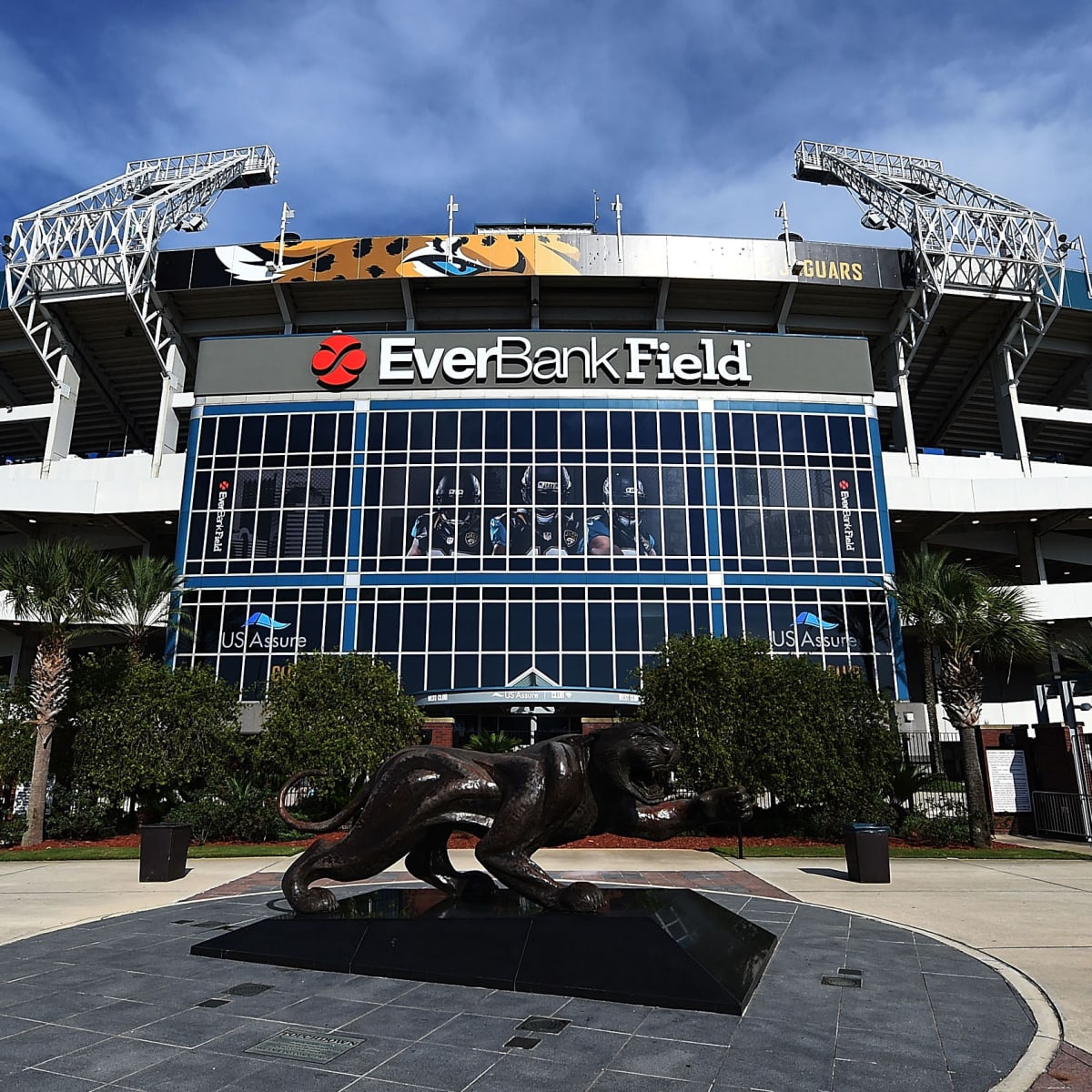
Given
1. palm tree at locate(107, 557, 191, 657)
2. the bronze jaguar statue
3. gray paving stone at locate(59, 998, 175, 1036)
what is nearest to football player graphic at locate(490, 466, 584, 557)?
palm tree at locate(107, 557, 191, 657)

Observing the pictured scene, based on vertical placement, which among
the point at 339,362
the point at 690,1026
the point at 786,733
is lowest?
the point at 690,1026

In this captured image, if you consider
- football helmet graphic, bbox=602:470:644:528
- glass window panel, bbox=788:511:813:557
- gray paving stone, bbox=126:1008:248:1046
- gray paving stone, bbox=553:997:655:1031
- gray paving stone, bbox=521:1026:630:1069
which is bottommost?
gray paving stone, bbox=553:997:655:1031

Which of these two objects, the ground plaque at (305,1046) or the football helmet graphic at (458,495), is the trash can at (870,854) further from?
the football helmet graphic at (458,495)

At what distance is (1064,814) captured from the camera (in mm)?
22156

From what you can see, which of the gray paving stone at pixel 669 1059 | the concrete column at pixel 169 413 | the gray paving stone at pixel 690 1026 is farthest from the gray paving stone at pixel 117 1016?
the concrete column at pixel 169 413

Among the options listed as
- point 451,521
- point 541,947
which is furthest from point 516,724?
point 541,947

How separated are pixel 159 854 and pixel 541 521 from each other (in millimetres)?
22502

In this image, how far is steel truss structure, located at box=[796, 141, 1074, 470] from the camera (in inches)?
1534

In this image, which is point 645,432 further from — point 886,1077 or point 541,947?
point 886,1077

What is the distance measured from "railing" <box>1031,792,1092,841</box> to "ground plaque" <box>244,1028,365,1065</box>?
72.8 feet

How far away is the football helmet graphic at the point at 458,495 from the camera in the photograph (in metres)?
34.9

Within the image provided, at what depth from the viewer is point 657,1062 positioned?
500cm

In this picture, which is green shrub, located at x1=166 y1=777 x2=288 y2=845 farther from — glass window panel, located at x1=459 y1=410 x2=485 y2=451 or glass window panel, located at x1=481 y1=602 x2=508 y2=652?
glass window panel, located at x1=459 y1=410 x2=485 y2=451

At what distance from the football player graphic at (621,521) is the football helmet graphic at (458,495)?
507 cm
